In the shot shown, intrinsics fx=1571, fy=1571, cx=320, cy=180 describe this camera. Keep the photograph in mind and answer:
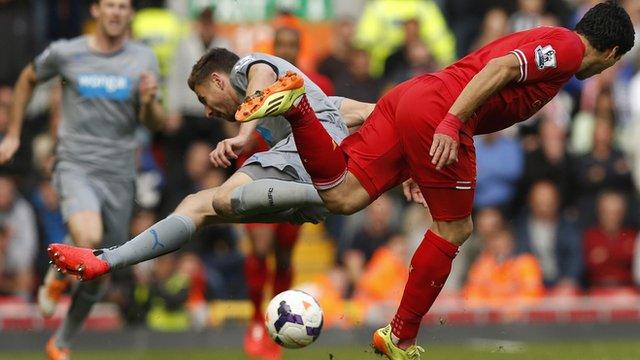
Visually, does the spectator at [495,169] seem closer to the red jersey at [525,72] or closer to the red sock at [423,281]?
the red jersey at [525,72]

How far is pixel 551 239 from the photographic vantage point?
57.1ft

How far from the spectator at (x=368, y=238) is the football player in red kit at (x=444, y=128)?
7.02 meters

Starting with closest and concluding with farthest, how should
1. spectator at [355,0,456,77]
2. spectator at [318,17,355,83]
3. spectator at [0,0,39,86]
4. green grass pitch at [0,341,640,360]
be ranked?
green grass pitch at [0,341,640,360] < spectator at [0,0,39,86] < spectator at [318,17,355,83] < spectator at [355,0,456,77]

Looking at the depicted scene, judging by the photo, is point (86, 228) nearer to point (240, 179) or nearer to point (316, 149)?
point (240, 179)

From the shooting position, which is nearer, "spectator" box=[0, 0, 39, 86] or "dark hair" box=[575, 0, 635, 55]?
"dark hair" box=[575, 0, 635, 55]

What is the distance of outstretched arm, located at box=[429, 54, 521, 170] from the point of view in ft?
31.5

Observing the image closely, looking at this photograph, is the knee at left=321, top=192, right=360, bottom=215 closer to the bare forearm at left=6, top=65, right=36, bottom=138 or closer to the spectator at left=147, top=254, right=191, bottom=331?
the bare forearm at left=6, top=65, right=36, bottom=138

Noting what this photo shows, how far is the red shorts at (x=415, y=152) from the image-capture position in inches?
392

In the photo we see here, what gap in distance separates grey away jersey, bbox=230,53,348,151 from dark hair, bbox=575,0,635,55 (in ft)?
6.18

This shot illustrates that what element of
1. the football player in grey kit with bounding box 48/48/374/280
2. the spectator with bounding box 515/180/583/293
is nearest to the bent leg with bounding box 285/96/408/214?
the football player in grey kit with bounding box 48/48/374/280

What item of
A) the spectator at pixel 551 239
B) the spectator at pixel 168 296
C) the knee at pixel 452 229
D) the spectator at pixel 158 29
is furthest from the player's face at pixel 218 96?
the spectator at pixel 158 29

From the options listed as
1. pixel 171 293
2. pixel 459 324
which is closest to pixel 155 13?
pixel 171 293

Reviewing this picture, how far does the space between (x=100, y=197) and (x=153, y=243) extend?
2.87m

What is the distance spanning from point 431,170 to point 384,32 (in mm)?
9171
